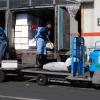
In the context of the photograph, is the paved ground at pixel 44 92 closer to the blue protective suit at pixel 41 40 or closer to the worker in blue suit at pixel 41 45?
the worker in blue suit at pixel 41 45

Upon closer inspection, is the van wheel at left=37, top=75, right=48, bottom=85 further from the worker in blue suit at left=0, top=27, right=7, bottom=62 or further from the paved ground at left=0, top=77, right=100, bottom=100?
the worker in blue suit at left=0, top=27, right=7, bottom=62

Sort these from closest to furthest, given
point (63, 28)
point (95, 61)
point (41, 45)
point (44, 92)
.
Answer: point (44, 92)
point (95, 61)
point (41, 45)
point (63, 28)

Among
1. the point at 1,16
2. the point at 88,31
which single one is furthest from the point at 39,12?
the point at 88,31

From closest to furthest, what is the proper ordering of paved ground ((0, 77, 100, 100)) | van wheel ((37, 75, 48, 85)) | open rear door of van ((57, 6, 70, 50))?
paved ground ((0, 77, 100, 100))
van wheel ((37, 75, 48, 85))
open rear door of van ((57, 6, 70, 50))

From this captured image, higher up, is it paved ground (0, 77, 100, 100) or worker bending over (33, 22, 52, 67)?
worker bending over (33, 22, 52, 67)

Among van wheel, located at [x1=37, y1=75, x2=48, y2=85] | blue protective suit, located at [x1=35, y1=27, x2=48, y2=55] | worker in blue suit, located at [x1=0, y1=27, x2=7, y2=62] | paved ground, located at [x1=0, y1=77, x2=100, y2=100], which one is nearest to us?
paved ground, located at [x1=0, y1=77, x2=100, y2=100]

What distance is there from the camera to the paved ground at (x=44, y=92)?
1094 cm

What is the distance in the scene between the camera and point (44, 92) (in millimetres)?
11797

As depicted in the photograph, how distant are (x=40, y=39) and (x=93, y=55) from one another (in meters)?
2.96

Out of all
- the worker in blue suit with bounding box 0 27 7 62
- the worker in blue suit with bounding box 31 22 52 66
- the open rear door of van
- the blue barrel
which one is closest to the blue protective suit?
the worker in blue suit with bounding box 31 22 52 66

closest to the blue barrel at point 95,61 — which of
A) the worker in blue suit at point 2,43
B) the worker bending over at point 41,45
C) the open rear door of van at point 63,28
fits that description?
the worker bending over at point 41,45

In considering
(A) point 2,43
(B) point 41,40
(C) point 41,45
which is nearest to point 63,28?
(B) point 41,40

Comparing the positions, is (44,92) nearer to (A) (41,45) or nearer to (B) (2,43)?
(A) (41,45)

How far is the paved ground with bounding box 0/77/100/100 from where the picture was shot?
10938 mm
